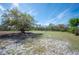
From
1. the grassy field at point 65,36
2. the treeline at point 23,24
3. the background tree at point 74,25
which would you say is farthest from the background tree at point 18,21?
the background tree at point 74,25

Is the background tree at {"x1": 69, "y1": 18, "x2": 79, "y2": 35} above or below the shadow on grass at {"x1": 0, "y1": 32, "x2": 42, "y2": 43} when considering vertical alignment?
above

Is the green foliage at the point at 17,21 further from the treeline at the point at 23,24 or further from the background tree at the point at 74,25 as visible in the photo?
the background tree at the point at 74,25

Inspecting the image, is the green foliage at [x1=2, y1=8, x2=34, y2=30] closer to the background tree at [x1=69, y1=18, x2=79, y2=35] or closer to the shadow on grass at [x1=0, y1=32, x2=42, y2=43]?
the shadow on grass at [x1=0, y1=32, x2=42, y2=43]

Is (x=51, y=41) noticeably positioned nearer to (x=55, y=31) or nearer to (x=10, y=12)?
(x=55, y=31)

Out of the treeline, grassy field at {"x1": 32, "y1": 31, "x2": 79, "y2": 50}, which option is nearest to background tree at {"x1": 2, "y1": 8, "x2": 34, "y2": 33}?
the treeline

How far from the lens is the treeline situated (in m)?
1.83

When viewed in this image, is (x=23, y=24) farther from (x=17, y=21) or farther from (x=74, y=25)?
(x=74, y=25)

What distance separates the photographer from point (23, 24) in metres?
1.86

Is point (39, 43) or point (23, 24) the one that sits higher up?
point (23, 24)

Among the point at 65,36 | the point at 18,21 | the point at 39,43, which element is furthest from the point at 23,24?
the point at 65,36

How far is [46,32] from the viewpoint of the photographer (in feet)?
6.10

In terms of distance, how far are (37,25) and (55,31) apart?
0.70ft
